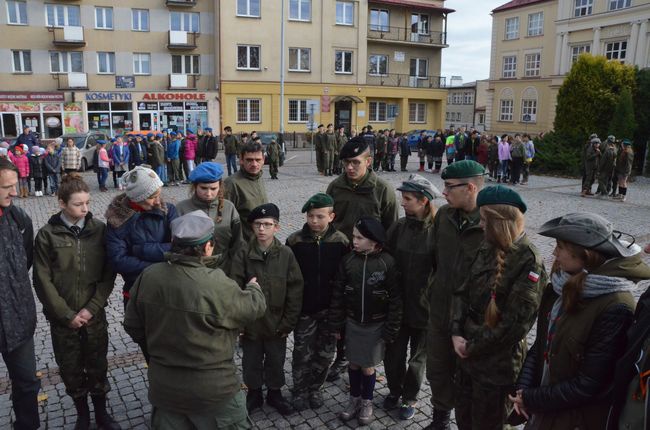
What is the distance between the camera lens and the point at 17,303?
11.8 ft

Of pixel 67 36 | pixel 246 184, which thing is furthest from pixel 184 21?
pixel 246 184

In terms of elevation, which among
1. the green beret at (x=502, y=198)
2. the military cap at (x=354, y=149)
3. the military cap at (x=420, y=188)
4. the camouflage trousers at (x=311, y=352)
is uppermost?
the military cap at (x=354, y=149)

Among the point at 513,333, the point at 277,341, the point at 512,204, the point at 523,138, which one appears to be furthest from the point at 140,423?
the point at 523,138

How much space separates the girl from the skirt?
0.93 meters

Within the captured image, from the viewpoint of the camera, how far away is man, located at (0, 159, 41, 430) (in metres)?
3.52

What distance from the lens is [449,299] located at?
147 inches

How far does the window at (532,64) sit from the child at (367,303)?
4645 centimetres

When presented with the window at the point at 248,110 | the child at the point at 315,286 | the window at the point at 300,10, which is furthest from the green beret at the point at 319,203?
the window at the point at 300,10

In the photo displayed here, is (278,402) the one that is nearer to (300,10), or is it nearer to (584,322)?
(584,322)

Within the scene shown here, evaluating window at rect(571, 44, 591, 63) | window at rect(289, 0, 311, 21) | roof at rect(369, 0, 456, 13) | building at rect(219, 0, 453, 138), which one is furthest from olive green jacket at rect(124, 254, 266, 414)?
window at rect(571, 44, 591, 63)

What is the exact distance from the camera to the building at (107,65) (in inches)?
1299

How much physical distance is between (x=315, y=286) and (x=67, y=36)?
3612cm

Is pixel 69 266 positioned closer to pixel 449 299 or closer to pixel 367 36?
pixel 449 299

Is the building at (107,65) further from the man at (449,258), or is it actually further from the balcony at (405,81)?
the man at (449,258)
